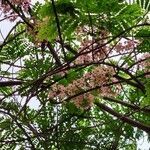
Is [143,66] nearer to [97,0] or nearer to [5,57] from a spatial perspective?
[97,0]

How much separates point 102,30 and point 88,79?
1.20ft

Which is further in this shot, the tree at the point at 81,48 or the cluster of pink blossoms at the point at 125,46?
the cluster of pink blossoms at the point at 125,46

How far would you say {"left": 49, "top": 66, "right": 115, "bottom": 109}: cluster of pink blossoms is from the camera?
2.84 meters

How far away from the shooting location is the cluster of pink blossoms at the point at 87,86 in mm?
2840

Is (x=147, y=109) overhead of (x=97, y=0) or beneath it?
overhead

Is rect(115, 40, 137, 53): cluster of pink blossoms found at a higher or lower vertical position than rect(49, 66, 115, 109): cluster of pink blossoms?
higher

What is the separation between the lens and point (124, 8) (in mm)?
2416

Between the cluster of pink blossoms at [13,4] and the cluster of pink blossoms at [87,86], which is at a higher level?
the cluster of pink blossoms at [13,4]

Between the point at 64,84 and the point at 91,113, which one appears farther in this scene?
the point at 91,113

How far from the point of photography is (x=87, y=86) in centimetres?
297

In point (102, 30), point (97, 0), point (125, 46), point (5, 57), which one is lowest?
point (97, 0)

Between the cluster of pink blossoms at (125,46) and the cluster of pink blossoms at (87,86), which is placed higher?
the cluster of pink blossoms at (125,46)

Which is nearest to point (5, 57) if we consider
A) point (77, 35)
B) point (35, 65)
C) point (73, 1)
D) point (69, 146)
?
point (35, 65)

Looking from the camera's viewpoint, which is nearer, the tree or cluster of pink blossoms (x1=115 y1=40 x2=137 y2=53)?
the tree
